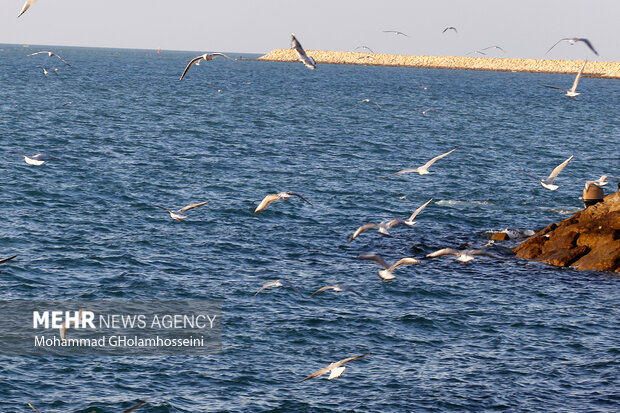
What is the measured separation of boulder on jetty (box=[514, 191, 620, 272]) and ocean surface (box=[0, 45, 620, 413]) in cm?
93

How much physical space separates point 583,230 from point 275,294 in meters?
14.0

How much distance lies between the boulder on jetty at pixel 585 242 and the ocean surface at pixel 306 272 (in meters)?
0.93

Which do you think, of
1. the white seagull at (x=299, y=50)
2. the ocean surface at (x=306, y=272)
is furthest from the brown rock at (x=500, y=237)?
the white seagull at (x=299, y=50)

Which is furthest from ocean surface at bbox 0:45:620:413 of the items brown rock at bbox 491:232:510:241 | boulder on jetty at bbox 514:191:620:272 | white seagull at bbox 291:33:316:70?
white seagull at bbox 291:33:316:70

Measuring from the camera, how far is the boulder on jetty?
36.6m

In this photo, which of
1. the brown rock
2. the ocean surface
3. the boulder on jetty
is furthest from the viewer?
the brown rock

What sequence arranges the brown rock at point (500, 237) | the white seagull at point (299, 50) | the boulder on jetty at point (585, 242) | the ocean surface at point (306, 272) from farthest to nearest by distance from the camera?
the brown rock at point (500, 237), the boulder on jetty at point (585, 242), the white seagull at point (299, 50), the ocean surface at point (306, 272)

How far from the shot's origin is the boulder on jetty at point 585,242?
36.6 meters

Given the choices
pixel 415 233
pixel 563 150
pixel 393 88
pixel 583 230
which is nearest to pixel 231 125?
pixel 563 150

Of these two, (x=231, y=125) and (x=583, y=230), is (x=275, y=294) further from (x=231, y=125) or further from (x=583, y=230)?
(x=231, y=125)

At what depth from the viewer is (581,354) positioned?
27953mm

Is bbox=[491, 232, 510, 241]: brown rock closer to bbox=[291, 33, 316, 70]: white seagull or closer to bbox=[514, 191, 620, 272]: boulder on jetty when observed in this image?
bbox=[514, 191, 620, 272]: boulder on jetty

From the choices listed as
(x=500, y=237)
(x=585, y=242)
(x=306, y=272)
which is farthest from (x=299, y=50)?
(x=500, y=237)

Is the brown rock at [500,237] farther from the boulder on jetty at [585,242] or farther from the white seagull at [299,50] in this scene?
the white seagull at [299,50]
